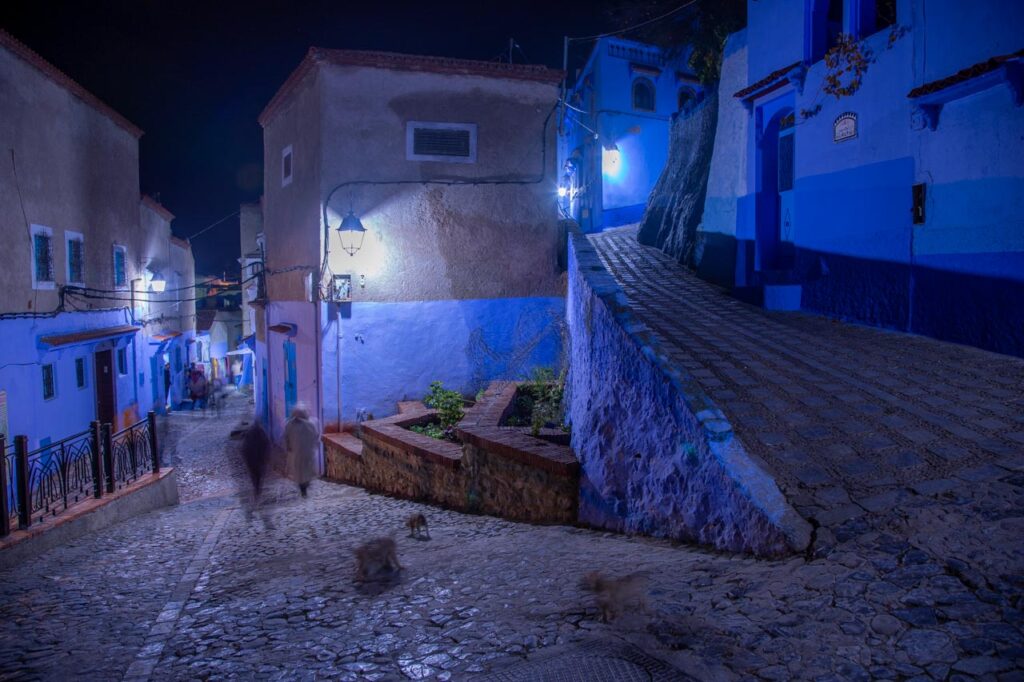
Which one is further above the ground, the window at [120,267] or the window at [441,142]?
the window at [441,142]

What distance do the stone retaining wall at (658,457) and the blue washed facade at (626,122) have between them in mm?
18783

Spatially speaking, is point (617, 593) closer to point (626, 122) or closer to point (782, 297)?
point (782, 297)

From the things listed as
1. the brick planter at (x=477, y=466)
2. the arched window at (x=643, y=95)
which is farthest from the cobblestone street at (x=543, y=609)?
the arched window at (x=643, y=95)

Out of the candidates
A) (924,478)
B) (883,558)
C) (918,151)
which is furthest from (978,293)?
(883,558)

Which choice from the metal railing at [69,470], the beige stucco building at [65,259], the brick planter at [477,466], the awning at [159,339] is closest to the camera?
the brick planter at [477,466]

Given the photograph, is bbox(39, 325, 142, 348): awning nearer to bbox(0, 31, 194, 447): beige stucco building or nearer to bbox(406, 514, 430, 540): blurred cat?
bbox(0, 31, 194, 447): beige stucco building

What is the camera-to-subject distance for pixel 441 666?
3.63 m

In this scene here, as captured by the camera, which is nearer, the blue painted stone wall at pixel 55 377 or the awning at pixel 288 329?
the blue painted stone wall at pixel 55 377

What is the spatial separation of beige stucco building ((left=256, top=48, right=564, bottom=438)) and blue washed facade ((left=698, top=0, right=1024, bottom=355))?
4.00 m

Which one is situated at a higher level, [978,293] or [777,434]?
[978,293]

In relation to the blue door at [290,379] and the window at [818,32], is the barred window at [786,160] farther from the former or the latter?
the blue door at [290,379]

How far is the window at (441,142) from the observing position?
12.7 m

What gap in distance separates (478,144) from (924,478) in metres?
10.5

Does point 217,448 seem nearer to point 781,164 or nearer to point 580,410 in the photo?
point 580,410
